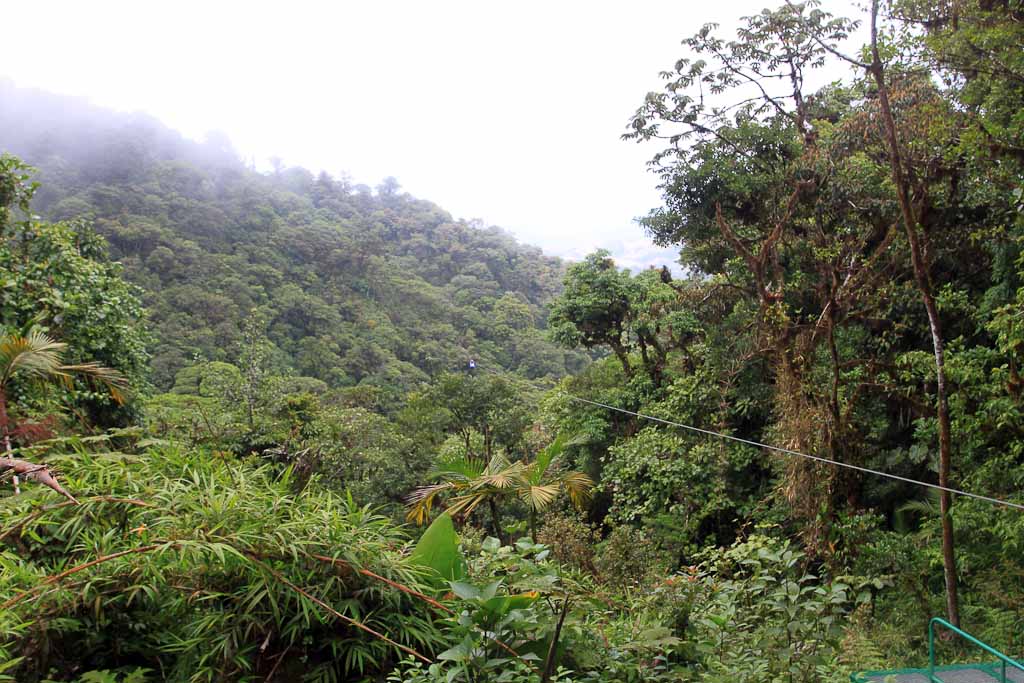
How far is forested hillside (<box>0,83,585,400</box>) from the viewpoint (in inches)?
921

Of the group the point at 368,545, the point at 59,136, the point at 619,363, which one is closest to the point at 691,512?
the point at 619,363

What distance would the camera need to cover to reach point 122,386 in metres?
5.36

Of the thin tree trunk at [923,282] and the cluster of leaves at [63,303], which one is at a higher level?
the thin tree trunk at [923,282]

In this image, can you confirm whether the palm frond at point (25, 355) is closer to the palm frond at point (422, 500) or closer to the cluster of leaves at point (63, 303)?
the cluster of leaves at point (63, 303)

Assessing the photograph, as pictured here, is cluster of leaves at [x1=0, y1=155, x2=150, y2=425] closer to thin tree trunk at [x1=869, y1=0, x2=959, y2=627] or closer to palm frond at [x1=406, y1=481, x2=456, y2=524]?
palm frond at [x1=406, y1=481, x2=456, y2=524]

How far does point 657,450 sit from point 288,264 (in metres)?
24.4

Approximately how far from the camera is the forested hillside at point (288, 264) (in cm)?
2339

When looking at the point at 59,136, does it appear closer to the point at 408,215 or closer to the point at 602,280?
the point at 408,215

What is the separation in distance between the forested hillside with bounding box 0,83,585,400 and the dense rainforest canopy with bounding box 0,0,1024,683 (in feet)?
13.0

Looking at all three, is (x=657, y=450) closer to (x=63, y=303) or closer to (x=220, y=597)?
(x=63, y=303)

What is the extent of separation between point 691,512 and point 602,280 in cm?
485

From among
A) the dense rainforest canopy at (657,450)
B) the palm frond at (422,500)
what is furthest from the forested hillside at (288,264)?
the palm frond at (422,500)

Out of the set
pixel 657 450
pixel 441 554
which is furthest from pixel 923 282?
pixel 657 450

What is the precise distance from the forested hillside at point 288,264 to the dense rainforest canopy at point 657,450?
3.97m
